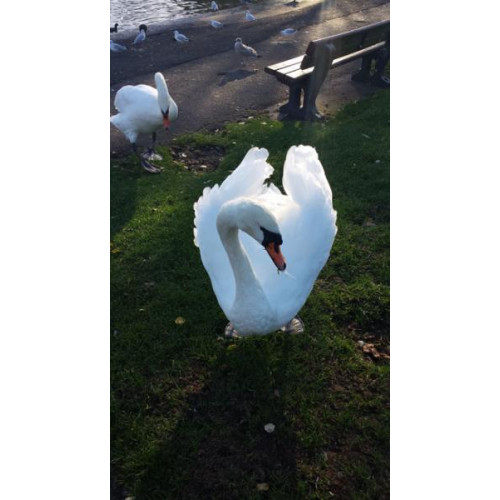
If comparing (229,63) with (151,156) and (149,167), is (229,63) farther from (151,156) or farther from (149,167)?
(149,167)

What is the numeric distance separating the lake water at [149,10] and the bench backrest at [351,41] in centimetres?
741

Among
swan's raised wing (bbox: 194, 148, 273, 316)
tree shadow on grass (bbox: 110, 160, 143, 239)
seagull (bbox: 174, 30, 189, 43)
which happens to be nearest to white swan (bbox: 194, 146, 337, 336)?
swan's raised wing (bbox: 194, 148, 273, 316)

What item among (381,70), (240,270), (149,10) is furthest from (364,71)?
(149,10)

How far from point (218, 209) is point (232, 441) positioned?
1662mm

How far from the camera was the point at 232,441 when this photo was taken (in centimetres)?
297

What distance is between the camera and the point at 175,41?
11242mm

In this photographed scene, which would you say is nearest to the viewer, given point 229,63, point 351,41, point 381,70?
point 351,41

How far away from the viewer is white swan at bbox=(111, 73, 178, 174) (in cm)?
591

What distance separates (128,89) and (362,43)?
4.44 metres

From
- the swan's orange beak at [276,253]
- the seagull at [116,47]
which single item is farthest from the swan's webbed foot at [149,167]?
the seagull at [116,47]

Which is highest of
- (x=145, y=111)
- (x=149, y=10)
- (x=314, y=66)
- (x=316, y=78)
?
(x=145, y=111)

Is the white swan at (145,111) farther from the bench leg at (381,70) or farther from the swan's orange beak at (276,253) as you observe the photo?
the bench leg at (381,70)

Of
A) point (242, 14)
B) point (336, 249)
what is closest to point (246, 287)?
point (336, 249)

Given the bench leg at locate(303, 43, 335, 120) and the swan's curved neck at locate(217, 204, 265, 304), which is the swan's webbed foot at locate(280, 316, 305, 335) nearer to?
the swan's curved neck at locate(217, 204, 265, 304)
